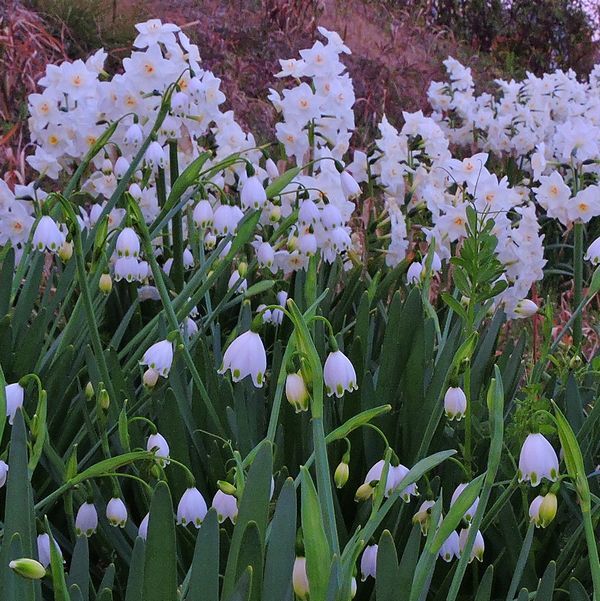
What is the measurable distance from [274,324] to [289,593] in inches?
43.8

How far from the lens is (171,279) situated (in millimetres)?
2209

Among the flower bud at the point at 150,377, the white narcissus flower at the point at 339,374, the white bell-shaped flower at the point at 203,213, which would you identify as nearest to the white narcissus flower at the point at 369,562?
the white narcissus flower at the point at 339,374

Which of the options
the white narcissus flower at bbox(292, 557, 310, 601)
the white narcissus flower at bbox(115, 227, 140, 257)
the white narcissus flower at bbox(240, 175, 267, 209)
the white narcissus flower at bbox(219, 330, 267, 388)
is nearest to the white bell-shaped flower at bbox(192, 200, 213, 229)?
the white narcissus flower at bbox(240, 175, 267, 209)

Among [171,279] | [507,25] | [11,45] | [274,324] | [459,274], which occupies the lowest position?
[459,274]

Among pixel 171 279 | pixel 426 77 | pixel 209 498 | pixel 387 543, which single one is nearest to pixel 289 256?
pixel 171 279

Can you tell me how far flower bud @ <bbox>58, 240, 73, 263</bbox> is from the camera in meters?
1.71

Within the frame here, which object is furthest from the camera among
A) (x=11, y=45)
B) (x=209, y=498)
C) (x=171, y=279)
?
(x=11, y=45)

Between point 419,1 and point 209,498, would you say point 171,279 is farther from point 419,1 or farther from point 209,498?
point 419,1

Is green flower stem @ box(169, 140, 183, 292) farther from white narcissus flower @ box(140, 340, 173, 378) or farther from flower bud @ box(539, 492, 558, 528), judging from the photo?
flower bud @ box(539, 492, 558, 528)

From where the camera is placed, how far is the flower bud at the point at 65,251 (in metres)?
1.71

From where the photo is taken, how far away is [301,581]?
95cm

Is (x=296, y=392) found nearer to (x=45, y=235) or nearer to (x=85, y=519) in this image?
(x=85, y=519)

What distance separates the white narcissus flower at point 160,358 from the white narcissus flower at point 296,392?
364mm

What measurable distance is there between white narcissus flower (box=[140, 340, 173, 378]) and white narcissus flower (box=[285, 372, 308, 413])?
1.19 feet
